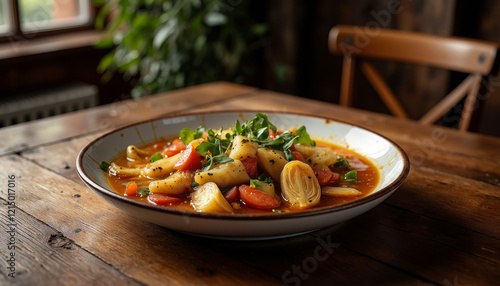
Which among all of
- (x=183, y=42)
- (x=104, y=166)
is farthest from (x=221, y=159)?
(x=183, y=42)

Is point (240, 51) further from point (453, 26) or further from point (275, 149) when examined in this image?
point (275, 149)

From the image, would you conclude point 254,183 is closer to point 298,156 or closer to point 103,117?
point 298,156

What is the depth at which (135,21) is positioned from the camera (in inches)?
115

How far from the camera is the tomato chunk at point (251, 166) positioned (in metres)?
0.98

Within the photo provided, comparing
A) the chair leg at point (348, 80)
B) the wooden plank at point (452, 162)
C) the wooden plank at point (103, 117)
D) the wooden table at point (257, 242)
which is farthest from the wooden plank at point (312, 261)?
the chair leg at point (348, 80)

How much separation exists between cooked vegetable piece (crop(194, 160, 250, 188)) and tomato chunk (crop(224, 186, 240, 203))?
1cm

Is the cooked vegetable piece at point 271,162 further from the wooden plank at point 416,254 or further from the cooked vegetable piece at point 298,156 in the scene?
the wooden plank at point 416,254

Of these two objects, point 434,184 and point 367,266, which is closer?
point 367,266

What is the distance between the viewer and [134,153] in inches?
47.0

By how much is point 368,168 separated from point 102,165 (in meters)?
0.58

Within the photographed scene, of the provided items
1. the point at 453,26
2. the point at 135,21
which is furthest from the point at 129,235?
the point at 453,26

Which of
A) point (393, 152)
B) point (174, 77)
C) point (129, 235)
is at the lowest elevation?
point (174, 77)

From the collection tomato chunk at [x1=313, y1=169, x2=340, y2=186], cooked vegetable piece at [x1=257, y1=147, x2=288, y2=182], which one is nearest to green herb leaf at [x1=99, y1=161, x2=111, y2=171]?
cooked vegetable piece at [x1=257, y1=147, x2=288, y2=182]

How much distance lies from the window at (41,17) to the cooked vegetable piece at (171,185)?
101 inches
